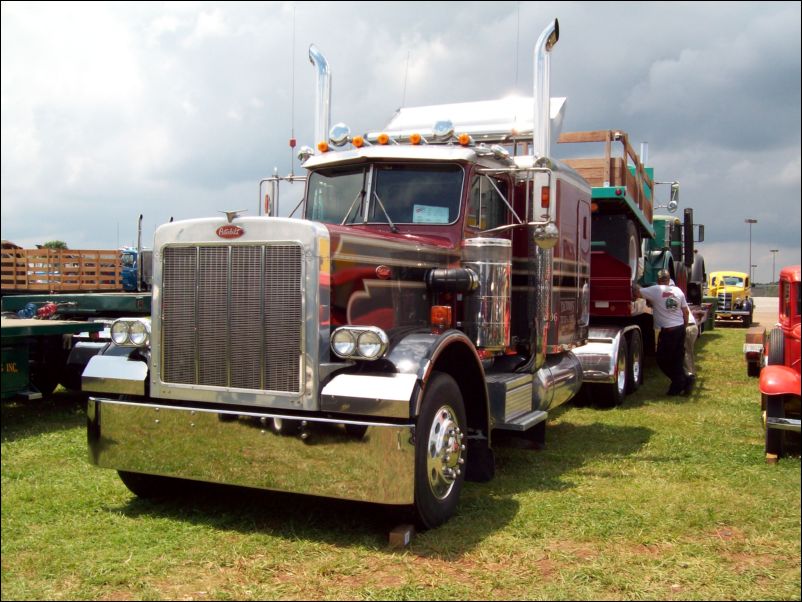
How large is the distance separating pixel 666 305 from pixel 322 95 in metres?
5.85

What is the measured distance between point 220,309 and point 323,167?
2104mm

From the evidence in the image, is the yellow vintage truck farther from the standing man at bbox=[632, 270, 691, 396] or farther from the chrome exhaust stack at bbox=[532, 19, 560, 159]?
the chrome exhaust stack at bbox=[532, 19, 560, 159]

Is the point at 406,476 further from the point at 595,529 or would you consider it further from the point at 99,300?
the point at 99,300

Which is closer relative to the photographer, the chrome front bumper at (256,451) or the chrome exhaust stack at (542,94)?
the chrome front bumper at (256,451)

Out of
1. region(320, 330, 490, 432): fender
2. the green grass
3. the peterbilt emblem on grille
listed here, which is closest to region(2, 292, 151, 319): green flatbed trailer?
the green grass

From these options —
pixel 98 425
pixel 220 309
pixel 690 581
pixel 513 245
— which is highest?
pixel 513 245

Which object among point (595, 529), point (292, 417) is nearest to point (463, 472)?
point (595, 529)

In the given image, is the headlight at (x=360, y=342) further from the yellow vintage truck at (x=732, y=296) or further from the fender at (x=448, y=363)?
the yellow vintage truck at (x=732, y=296)

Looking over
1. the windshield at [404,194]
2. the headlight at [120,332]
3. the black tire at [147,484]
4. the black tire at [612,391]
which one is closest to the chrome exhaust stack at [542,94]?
A: the windshield at [404,194]

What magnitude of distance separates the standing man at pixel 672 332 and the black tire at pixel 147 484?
7095 mm

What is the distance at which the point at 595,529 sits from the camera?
4715 mm

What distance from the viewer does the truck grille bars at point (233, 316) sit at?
14.6 ft

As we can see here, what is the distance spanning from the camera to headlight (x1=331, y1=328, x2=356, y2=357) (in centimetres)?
440

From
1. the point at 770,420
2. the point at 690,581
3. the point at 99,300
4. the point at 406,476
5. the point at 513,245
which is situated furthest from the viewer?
the point at 99,300
